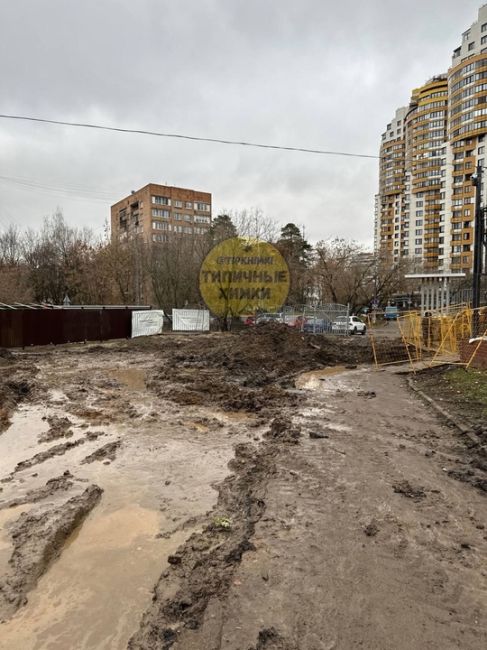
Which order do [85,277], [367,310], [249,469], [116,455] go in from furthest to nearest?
1. [367,310]
2. [85,277]
3. [116,455]
4. [249,469]

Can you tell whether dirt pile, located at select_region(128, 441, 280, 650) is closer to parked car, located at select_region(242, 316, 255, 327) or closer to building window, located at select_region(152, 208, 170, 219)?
parked car, located at select_region(242, 316, 255, 327)

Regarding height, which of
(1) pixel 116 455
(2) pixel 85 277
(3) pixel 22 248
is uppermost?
(3) pixel 22 248

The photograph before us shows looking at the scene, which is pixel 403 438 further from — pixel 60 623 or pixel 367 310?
pixel 367 310

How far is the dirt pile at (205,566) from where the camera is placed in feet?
8.93

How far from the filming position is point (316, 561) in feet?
11.3

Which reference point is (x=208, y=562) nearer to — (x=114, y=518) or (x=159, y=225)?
(x=114, y=518)

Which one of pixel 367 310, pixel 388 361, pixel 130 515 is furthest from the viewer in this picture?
pixel 367 310

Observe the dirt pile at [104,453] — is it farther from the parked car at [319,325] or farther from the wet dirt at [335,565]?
the parked car at [319,325]

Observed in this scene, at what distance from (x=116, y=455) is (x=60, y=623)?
350 cm

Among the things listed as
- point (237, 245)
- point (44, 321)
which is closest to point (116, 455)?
point (44, 321)

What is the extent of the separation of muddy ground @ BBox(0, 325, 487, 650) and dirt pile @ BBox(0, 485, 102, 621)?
2cm

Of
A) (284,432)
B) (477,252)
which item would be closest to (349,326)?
(477,252)

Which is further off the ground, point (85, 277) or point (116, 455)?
point (85, 277)

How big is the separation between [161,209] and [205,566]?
78.7 metres
